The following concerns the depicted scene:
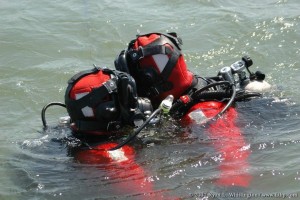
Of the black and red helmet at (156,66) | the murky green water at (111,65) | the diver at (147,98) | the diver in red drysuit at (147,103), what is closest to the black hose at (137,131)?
the diver at (147,98)

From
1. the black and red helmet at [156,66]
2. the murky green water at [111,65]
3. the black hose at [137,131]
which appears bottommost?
the murky green water at [111,65]

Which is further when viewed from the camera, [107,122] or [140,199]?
[107,122]

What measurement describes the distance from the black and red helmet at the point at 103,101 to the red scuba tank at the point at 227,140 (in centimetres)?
45

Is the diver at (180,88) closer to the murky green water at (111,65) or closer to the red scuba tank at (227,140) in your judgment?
the red scuba tank at (227,140)

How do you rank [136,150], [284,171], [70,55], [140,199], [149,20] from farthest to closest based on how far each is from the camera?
[149,20]
[70,55]
[136,150]
[284,171]
[140,199]

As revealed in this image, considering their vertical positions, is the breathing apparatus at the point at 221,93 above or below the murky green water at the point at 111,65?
above

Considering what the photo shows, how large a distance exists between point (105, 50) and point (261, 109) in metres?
3.33

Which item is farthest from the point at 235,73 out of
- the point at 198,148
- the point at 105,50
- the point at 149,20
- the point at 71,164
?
the point at 149,20

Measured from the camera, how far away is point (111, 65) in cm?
699

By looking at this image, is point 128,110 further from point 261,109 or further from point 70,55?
point 70,55

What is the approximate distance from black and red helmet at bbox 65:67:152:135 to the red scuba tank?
1.48 ft

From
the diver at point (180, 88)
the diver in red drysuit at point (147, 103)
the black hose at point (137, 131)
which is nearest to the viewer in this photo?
the black hose at point (137, 131)

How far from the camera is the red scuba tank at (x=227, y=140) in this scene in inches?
149

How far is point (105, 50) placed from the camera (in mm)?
7535
